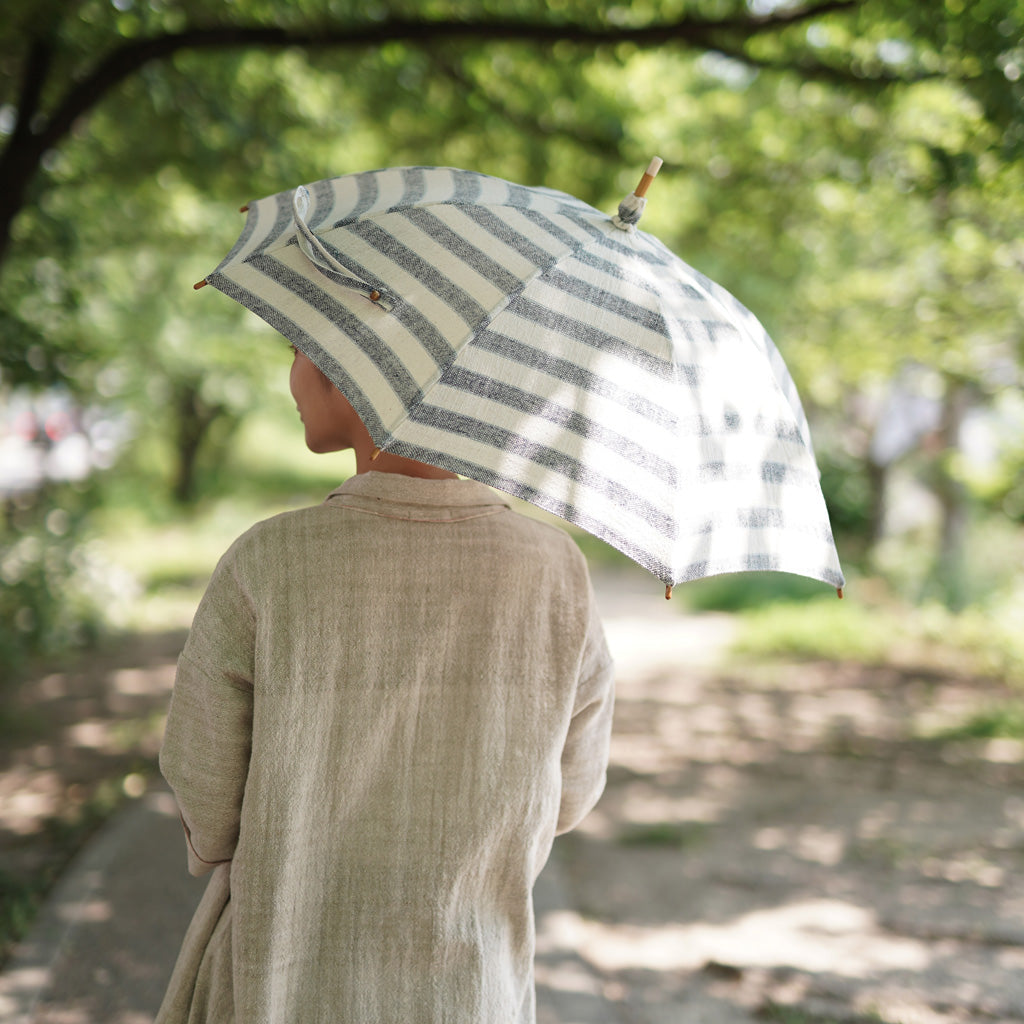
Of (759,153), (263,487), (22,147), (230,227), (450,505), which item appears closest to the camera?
(450,505)

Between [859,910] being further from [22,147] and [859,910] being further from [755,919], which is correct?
[22,147]

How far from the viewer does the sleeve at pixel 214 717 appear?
1.44 metres

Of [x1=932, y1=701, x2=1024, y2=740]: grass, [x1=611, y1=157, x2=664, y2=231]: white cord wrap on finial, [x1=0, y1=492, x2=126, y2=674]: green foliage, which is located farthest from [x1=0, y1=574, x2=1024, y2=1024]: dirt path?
[x1=611, y1=157, x2=664, y2=231]: white cord wrap on finial

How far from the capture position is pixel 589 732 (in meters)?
1.76

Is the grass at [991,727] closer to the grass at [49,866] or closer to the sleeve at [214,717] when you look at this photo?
the grass at [49,866]

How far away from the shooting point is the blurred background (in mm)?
4305

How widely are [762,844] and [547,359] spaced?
4.47 m

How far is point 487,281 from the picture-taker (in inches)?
58.2

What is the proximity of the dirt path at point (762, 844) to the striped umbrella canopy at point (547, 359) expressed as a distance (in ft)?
8.64

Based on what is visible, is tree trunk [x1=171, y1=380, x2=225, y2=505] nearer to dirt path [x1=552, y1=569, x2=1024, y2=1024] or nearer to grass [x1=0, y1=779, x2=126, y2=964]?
dirt path [x1=552, y1=569, x2=1024, y2=1024]

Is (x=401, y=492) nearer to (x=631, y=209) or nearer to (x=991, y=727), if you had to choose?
(x=631, y=209)

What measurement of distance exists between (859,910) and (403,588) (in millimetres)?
3879

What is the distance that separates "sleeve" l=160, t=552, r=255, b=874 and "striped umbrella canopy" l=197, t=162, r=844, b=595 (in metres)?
0.39

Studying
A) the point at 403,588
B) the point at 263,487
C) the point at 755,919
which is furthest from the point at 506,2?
the point at 263,487
